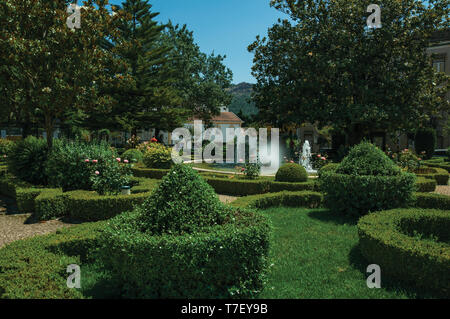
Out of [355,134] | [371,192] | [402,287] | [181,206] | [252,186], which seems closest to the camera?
[181,206]

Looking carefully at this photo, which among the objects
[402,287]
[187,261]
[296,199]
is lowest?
[402,287]

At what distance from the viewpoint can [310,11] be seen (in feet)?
66.3

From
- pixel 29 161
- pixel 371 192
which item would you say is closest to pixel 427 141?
pixel 371 192

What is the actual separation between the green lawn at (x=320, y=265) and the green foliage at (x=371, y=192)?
523 mm

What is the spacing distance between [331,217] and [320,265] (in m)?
3.38

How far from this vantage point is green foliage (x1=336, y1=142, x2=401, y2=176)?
801 centimetres

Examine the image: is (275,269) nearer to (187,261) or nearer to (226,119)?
(187,261)

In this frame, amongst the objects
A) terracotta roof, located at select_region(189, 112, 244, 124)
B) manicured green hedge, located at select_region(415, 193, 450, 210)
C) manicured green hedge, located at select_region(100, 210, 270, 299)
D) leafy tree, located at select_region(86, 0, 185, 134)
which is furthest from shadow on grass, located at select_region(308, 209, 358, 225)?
terracotta roof, located at select_region(189, 112, 244, 124)

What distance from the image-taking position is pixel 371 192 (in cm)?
763

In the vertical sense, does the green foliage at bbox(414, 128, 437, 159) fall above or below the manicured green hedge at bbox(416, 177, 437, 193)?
above

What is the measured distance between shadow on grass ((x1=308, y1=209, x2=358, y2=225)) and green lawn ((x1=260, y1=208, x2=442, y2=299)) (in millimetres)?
55

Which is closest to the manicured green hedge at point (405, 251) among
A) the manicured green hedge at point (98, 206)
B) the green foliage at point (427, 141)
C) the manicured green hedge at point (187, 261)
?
the manicured green hedge at point (187, 261)

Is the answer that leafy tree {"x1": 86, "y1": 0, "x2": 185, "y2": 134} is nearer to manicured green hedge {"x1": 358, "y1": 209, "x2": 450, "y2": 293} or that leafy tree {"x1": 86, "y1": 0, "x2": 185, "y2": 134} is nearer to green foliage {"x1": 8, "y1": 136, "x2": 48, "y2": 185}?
green foliage {"x1": 8, "y1": 136, "x2": 48, "y2": 185}
